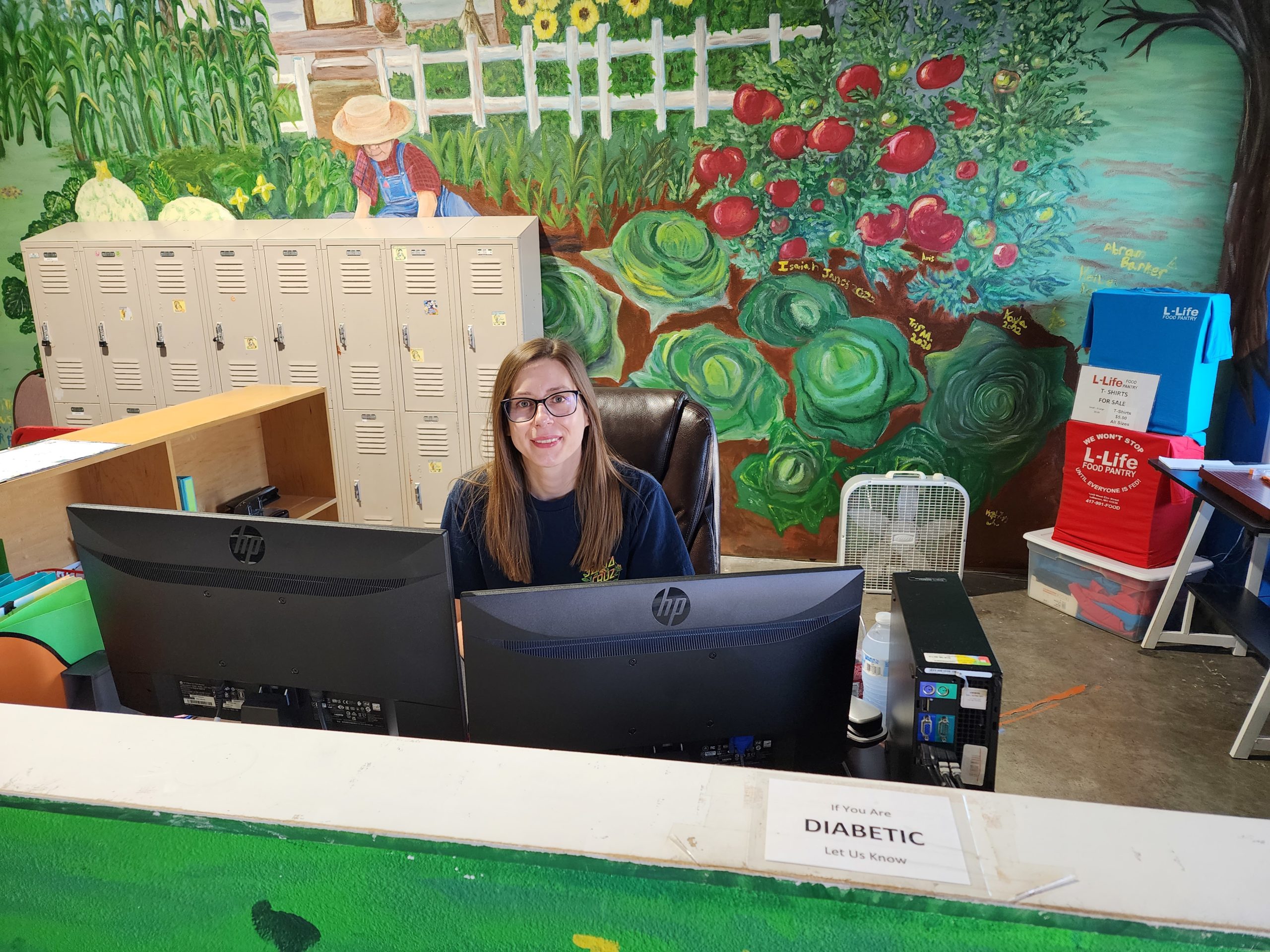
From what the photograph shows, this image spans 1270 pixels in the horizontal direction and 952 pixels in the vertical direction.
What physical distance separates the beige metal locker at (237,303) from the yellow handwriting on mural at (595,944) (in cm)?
412


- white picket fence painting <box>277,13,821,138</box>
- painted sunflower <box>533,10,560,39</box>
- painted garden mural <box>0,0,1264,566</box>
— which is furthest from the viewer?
painted sunflower <box>533,10,560,39</box>

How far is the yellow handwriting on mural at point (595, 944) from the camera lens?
0.67 m

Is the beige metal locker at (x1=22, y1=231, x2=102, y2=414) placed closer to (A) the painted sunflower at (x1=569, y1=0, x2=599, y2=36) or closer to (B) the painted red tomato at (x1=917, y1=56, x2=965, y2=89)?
(A) the painted sunflower at (x1=569, y1=0, x2=599, y2=36)

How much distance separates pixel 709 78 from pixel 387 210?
171 cm

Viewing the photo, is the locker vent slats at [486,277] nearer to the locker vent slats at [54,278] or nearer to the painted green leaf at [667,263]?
the painted green leaf at [667,263]

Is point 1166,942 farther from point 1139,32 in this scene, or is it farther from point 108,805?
point 1139,32

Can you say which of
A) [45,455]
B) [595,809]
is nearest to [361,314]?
[45,455]

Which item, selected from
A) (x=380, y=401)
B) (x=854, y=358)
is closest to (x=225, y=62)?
(x=380, y=401)

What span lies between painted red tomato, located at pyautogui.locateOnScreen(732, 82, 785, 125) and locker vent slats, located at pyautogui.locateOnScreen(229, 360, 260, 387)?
105 inches

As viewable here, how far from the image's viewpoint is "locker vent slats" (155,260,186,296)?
423cm

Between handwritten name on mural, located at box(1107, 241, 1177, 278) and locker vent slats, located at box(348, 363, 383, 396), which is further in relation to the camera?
locker vent slats, located at box(348, 363, 383, 396)

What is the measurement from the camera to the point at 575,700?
3.37ft

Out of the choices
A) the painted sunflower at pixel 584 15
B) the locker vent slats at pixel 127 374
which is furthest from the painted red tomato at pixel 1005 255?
the locker vent slats at pixel 127 374

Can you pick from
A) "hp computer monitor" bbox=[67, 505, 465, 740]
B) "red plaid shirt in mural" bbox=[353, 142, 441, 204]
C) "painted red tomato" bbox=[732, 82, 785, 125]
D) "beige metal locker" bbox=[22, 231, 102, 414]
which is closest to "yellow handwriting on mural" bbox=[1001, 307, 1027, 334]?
"painted red tomato" bbox=[732, 82, 785, 125]
